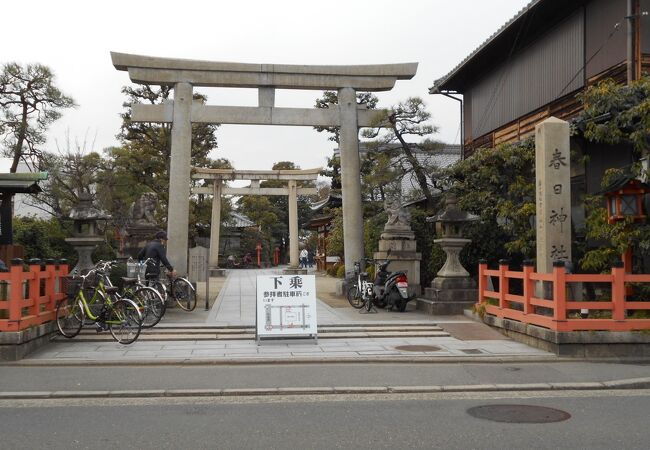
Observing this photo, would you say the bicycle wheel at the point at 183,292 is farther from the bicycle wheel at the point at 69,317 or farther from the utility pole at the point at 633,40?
the utility pole at the point at 633,40

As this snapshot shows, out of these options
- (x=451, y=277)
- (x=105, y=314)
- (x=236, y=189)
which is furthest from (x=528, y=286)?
(x=236, y=189)

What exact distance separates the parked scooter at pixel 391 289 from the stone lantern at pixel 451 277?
1.99ft

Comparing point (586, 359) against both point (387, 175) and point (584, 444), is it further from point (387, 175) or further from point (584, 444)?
point (387, 175)

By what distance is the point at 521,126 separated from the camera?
19.0 metres

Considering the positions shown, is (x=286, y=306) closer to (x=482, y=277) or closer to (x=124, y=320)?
(x=124, y=320)

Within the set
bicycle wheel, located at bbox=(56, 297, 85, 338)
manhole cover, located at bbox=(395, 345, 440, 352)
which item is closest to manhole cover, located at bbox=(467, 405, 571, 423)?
manhole cover, located at bbox=(395, 345, 440, 352)

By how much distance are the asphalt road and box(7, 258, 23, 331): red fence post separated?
2.80 meters

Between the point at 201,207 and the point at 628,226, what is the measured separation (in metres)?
32.2

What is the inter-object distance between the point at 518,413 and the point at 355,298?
983 centimetres

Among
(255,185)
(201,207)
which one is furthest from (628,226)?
(201,207)

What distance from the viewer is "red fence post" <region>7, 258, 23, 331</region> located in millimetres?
9953

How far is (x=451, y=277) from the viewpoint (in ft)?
50.0

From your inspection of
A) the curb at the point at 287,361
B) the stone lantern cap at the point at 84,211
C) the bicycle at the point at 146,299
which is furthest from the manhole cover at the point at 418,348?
the stone lantern cap at the point at 84,211

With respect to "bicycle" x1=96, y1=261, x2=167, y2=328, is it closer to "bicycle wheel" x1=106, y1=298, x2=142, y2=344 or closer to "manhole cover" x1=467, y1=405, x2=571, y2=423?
"bicycle wheel" x1=106, y1=298, x2=142, y2=344
